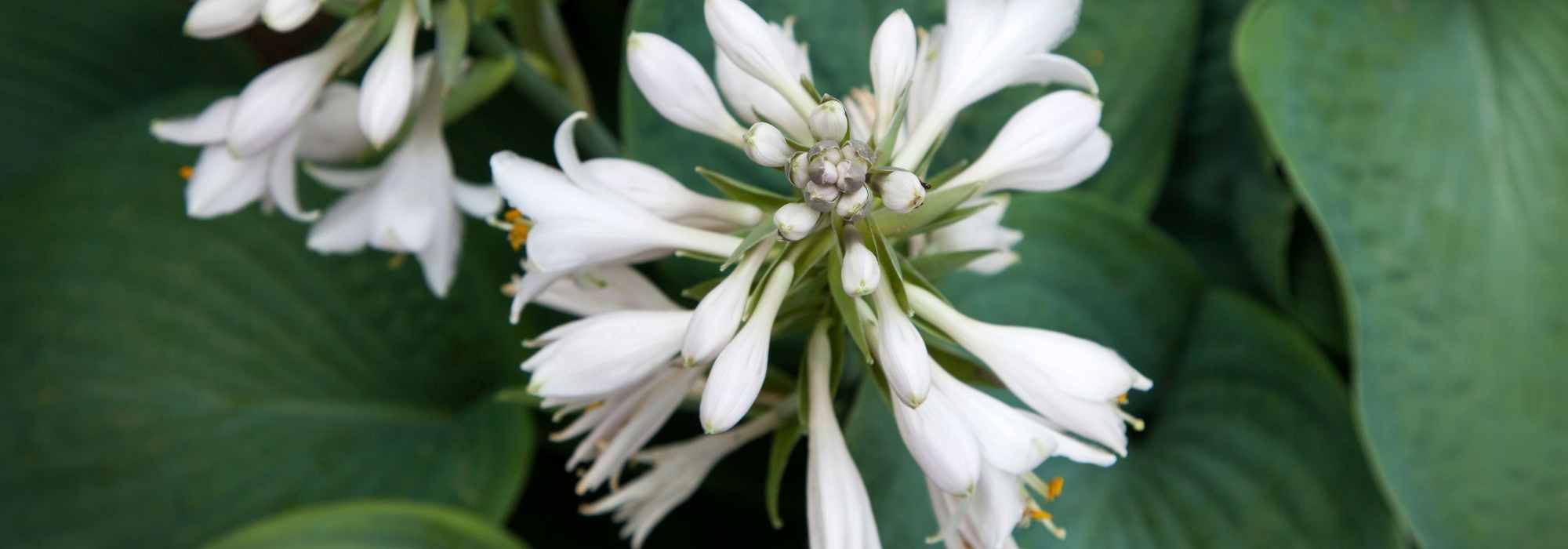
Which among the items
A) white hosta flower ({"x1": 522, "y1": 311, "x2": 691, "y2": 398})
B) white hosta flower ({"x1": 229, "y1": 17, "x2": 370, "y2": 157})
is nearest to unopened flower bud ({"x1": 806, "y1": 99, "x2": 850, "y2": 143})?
white hosta flower ({"x1": 522, "y1": 311, "x2": 691, "y2": 398})

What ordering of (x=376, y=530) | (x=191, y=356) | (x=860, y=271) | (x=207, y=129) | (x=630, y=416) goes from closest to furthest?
(x=860, y=271), (x=630, y=416), (x=207, y=129), (x=376, y=530), (x=191, y=356)

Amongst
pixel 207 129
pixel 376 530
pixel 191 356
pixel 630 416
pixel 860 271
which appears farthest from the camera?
pixel 191 356

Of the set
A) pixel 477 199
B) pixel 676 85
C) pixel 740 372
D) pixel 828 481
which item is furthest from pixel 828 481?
pixel 477 199

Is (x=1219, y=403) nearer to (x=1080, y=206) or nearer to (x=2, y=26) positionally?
(x=1080, y=206)

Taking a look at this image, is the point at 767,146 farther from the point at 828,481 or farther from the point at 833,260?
the point at 828,481

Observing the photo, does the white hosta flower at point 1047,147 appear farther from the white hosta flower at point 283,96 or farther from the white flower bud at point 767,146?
the white hosta flower at point 283,96

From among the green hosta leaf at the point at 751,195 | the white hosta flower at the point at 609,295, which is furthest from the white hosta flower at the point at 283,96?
the green hosta leaf at the point at 751,195
